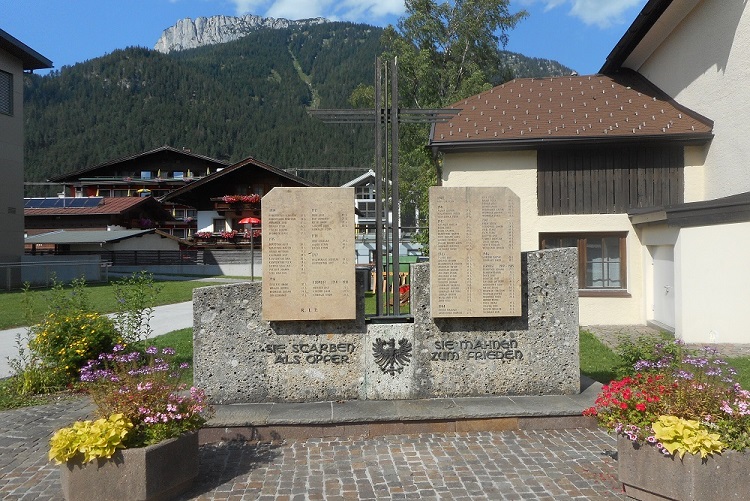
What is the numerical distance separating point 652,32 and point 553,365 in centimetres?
1167

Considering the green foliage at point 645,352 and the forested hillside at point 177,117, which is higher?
the forested hillside at point 177,117

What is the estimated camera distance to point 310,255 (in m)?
6.78

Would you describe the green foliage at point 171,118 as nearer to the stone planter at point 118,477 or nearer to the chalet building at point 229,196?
the chalet building at point 229,196

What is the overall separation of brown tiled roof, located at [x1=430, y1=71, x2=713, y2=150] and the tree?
899 centimetres

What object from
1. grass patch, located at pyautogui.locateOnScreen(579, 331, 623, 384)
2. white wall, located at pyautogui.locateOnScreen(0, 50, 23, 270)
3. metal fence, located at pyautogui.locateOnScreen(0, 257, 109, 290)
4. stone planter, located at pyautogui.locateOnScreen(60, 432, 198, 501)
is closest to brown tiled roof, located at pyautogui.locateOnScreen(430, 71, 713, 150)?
grass patch, located at pyautogui.locateOnScreen(579, 331, 623, 384)

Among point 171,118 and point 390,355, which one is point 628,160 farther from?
point 171,118

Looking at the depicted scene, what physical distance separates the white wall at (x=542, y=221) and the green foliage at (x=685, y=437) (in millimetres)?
10425

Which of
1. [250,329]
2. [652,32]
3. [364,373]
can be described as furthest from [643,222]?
[250,329]

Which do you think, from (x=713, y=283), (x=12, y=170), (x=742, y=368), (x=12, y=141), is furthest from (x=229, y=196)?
(x=742, y=368)

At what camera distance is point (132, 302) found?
9.30 meters

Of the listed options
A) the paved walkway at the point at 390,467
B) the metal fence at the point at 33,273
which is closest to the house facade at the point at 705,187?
the paved walkway at the point at 390,467

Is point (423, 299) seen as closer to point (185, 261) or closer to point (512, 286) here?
point (512, 286)

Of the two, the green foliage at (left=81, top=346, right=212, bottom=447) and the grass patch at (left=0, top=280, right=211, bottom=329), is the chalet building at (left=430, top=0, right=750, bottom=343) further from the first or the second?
the green foliage at (left=81, top=346, right=212, bottom=447)

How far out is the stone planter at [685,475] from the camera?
4227 millimetres
